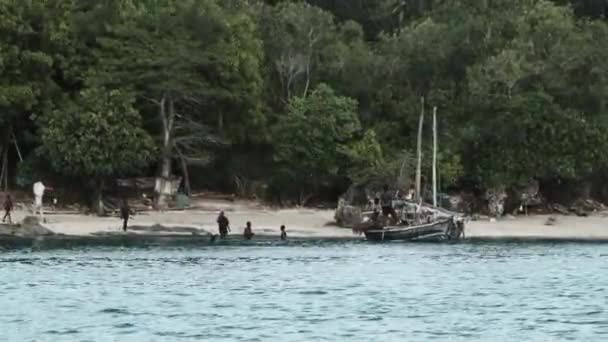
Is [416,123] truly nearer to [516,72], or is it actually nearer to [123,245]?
[516,72]

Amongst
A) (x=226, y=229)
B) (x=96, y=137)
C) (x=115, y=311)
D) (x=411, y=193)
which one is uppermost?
(x=96, y=137)

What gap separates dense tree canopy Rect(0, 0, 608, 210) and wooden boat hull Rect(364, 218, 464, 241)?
6.19 meters

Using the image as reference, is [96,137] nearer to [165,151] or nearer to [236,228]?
[165,151]

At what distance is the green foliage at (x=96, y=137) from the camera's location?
242ft

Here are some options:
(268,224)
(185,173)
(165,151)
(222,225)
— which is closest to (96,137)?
(165,151)

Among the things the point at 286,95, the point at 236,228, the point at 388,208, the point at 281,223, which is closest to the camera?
the point at 388,208

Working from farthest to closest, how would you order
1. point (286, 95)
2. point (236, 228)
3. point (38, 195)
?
1. point (286, 95)
2. point (236, 228)
3. point (38, 195)

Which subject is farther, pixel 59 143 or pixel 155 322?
pixel 59 143

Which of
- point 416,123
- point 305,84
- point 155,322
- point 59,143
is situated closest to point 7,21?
point 59,143

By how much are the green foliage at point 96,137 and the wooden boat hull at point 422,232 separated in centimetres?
1328

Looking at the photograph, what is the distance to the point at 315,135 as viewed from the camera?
260 feet

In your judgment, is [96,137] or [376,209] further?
[96,137]

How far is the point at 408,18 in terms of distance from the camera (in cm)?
10162

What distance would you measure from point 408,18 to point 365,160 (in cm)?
2575
